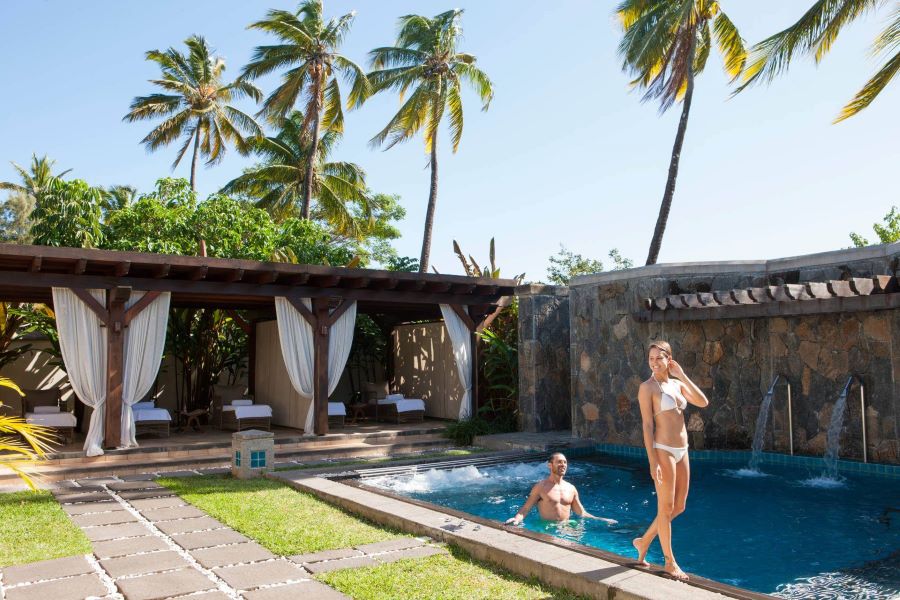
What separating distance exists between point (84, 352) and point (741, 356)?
9347mm

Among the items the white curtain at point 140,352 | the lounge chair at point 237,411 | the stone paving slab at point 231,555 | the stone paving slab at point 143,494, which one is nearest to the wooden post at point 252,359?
the lounge chair at point 237,411

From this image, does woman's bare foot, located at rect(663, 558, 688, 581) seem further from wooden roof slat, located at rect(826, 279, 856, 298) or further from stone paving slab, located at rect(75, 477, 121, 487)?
stone paving slab, located at rect(75, 477, 121, 487)

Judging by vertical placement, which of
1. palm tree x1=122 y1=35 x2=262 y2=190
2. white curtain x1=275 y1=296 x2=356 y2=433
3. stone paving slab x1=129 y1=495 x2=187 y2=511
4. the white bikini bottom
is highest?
palm tree x1=122 y1=35 x2=262 y2=190

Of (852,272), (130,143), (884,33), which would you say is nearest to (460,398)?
(852,272)

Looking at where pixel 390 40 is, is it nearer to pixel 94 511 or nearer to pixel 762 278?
pixel 762 278

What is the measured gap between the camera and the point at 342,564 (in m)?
4.98

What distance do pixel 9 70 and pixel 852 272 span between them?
Answer: 723 inches

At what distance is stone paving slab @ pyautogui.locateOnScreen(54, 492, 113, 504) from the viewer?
24.6ft

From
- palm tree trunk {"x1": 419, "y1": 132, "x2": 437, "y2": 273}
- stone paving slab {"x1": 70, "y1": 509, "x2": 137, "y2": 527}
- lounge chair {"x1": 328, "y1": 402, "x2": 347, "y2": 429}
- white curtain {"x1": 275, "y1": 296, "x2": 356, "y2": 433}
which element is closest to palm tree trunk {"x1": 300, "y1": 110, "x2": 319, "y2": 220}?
palm tree trunk {"x1": 419, "y1": 132, "x2": 437, "y2": 273}

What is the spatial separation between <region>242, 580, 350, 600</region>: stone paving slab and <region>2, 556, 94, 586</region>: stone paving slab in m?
1.40

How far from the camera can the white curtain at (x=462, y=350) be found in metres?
13.3

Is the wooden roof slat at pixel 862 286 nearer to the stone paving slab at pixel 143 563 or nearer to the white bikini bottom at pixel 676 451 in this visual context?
the white bikini bottom at pixel 676 451

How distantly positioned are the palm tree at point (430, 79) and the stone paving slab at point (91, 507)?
46.2 feet

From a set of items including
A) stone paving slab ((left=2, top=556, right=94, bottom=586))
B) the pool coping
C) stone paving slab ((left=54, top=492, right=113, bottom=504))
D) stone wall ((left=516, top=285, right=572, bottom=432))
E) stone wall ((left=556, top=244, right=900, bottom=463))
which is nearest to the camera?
the pool coping
